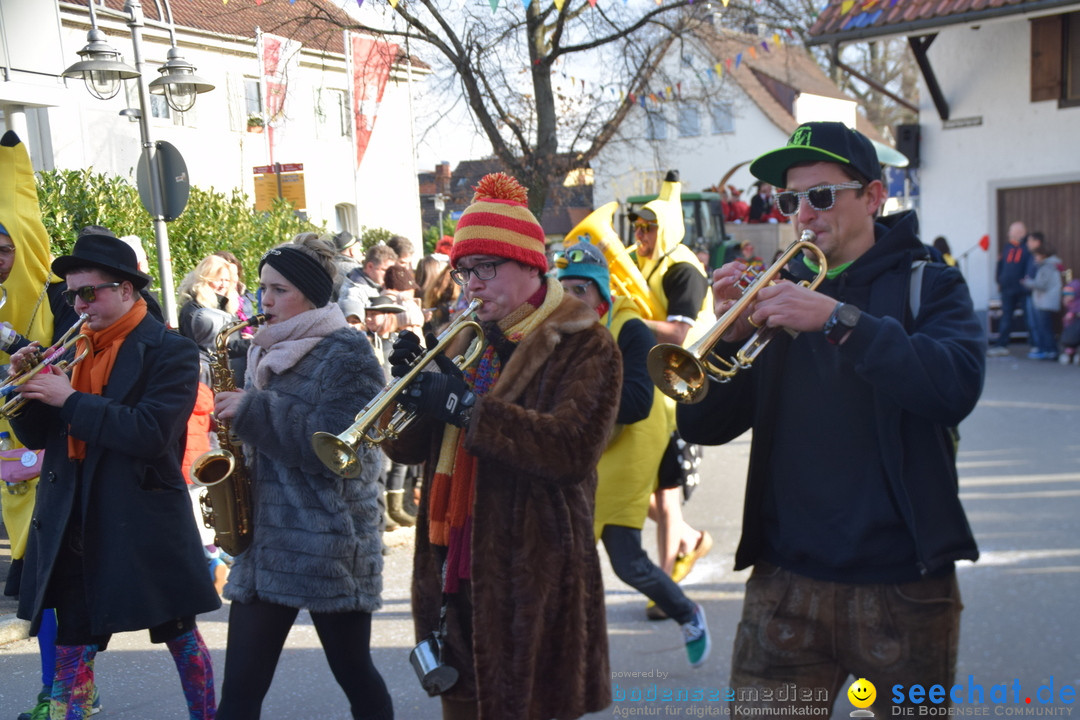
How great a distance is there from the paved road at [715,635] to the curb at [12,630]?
4 centimetres

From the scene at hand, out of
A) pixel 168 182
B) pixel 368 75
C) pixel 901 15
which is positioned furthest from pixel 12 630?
pixel 901 15

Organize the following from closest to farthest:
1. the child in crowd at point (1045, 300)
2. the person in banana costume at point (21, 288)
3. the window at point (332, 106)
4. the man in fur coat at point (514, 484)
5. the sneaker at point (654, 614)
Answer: the man in fur coat at point (514, 484)
the person in banana costume at point (21, 288)
the sneaker at point (654, 614)
the window at point (332, 106)
the child in crowd at point (1045, 300)

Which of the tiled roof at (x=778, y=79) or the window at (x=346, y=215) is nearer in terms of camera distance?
the window at (x=346, y=215)

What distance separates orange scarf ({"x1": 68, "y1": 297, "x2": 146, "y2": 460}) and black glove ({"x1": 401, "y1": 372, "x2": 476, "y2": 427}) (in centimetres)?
142

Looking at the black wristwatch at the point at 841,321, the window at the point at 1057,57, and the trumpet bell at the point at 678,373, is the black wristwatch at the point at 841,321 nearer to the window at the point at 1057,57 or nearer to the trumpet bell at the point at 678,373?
the trumpet bell at the point at 678,373

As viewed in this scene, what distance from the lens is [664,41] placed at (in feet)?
43.3

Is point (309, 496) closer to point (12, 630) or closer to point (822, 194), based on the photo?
point (822, 194)

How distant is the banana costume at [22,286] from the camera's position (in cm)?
427

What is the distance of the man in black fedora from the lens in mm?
3412

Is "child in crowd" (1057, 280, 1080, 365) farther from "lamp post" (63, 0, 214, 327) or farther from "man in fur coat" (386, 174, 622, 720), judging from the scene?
"man in fur coat" (386, 174, 622, 720)

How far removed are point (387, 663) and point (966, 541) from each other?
10.1 ft

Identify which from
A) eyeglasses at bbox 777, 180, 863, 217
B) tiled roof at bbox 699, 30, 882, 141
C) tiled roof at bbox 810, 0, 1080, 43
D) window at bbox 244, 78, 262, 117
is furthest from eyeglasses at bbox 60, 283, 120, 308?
tiled roof at bbox 699, 30, 882, 141

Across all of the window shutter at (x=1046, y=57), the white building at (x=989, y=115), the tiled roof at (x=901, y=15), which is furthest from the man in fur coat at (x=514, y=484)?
the window shutter at (x=1046, y=57)

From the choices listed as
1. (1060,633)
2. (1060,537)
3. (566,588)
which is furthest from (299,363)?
(1060,537)
